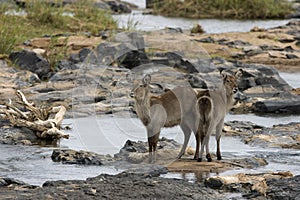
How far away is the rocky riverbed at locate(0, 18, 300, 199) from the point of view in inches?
347

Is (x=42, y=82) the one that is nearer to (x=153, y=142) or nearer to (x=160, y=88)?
(x=160, y=88)

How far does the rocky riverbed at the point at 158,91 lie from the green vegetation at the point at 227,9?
15.1 ft

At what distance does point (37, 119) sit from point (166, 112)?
9.93 feet

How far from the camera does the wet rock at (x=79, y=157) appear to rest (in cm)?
1065

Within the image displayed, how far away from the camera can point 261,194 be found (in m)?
8.72

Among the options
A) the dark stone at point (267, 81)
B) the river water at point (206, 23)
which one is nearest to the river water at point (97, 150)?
the dark stone at point (267, 81)

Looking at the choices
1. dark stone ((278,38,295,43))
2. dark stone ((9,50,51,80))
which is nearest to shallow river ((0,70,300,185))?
dark stone ((9,50,51,80))

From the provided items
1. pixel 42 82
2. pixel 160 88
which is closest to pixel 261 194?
pixel 160 88

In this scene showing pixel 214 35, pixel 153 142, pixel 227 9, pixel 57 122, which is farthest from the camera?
pixel 227 9

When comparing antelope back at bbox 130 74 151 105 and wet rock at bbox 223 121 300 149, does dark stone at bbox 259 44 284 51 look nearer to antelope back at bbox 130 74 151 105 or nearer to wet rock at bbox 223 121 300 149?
wet rock at bbox 223 121 300 149

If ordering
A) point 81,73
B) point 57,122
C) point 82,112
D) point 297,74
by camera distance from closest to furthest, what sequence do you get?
point 57,122, point 82,112, point 81,73, point 297,74

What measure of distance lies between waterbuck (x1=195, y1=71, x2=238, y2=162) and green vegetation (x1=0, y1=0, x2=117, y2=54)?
11.3 m

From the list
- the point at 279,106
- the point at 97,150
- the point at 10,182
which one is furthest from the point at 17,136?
the point at 279,106

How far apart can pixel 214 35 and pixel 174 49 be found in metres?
5.19
